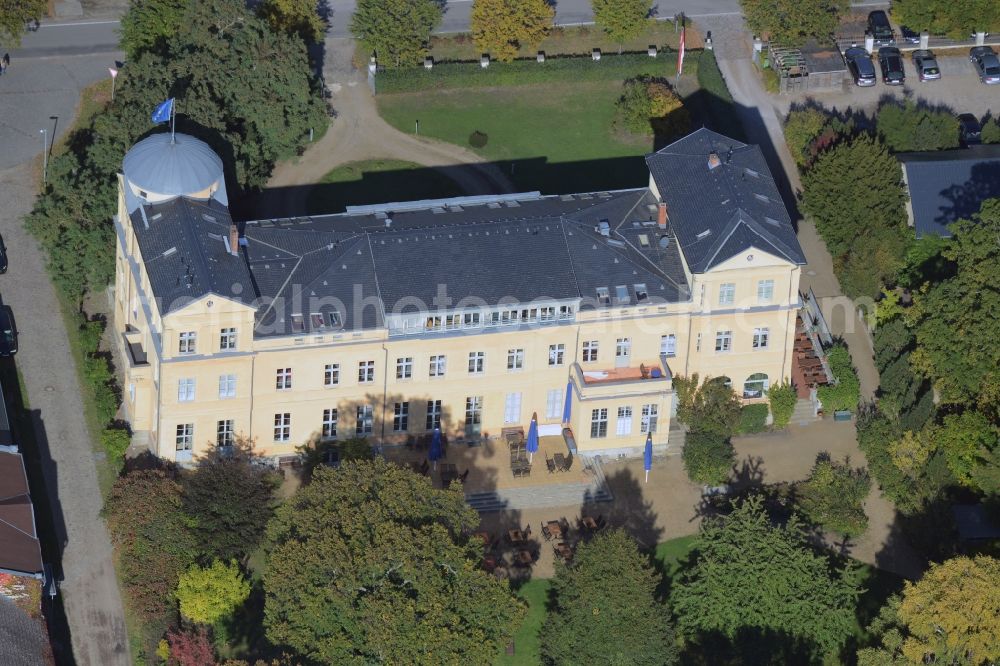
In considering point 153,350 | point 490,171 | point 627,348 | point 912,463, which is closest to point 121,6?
point 490,171

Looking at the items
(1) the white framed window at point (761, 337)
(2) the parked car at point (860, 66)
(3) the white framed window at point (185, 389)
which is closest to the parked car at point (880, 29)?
(2) the parked car at point (860, 66)

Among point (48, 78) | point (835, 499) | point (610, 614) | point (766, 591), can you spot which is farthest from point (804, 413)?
point (48, 78)

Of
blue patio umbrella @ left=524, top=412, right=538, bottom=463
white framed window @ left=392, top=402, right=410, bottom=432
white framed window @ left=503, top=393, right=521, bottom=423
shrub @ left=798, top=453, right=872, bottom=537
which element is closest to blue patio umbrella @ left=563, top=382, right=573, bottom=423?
white framed window @ left=503, top=393, right=521, bottom=423

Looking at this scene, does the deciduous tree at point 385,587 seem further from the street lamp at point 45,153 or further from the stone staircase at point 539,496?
the street lamp at point 45,153

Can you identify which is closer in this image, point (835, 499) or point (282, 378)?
point (282, 378)

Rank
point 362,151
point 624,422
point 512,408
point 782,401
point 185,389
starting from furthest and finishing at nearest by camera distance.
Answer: point 362,151, point 782,401, point 512,408, point 624,422, point 185,389

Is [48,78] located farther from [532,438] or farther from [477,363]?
[532,438]

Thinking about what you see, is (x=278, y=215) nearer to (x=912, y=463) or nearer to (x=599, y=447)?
(x=599, y=447)

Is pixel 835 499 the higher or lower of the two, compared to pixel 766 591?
higher
